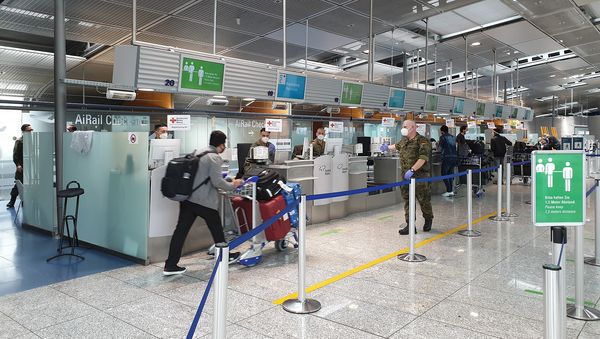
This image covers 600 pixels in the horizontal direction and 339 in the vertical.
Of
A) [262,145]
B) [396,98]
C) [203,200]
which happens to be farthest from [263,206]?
[396,98]

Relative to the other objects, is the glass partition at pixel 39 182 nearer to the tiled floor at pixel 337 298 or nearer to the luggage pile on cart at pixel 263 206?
Result: the tiled floor at pixel 337 298

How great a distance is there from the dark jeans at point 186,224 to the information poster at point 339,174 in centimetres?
334

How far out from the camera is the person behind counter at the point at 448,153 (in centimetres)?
1041

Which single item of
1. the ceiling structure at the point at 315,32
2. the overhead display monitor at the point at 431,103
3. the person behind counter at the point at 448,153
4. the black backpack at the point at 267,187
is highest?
the ceiling structure at the point at 315,32

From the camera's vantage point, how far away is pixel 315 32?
29.0 ft

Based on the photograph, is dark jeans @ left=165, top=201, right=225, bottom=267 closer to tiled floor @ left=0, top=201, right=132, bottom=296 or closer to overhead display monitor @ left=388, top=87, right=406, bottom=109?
tiled floor @ left=0, top=201, right=132, bottom=296

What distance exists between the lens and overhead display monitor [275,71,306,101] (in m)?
6.81

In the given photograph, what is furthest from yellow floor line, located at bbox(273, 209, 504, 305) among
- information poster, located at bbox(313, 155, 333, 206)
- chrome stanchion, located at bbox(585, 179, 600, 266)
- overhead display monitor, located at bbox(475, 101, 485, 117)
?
overhead display monitor, located at bbox(475, 101, 485, 117)

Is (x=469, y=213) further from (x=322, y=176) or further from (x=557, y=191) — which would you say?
(x=557, y=191)

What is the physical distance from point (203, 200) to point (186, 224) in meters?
0.33

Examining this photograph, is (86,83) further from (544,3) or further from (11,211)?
(544,3)

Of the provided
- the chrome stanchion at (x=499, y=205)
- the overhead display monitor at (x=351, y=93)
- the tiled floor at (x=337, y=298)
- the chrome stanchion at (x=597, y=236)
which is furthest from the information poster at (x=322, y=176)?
the chrome stanchion at (x=597, y=236)

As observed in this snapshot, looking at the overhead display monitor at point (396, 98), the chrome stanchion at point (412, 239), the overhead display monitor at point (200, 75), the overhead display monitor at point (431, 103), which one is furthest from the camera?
the overhead display monitor at point (431, 103)

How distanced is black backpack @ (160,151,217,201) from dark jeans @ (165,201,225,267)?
0.20 m
